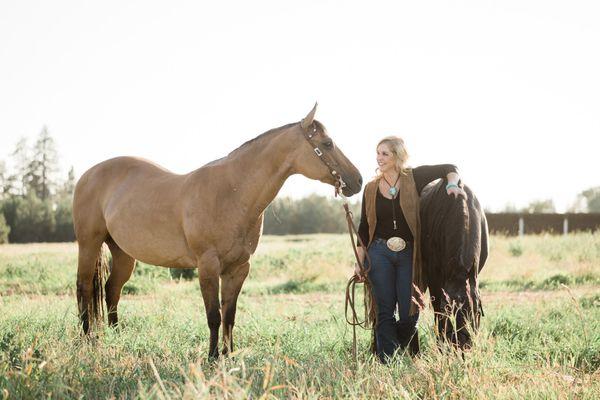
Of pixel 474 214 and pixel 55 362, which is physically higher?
pixel 474 214

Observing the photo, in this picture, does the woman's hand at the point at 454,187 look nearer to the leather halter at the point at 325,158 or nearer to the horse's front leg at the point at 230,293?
the leather halter at the point at 325,158

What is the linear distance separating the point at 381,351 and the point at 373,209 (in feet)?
3.67

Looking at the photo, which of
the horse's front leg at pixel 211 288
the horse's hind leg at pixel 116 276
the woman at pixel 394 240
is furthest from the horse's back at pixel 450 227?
the horse's hind leg at pixel 116 276

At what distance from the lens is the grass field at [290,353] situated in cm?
305

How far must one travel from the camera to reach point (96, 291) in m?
6.07

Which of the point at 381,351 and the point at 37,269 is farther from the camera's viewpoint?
the point at 37,269

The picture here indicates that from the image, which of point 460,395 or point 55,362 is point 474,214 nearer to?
point 460,395

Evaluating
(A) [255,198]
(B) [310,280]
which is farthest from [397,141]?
(B) [310,280]

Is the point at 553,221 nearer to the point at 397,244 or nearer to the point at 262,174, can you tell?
the point at 397,244

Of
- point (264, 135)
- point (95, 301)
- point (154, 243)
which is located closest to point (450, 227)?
point (264, 135)

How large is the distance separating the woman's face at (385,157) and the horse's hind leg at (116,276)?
10.5 feet

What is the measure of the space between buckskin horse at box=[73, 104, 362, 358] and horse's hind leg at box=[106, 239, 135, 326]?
0.75 metres

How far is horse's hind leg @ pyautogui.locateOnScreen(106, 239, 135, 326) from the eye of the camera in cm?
627

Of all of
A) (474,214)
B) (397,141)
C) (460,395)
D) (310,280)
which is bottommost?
(310,280)
